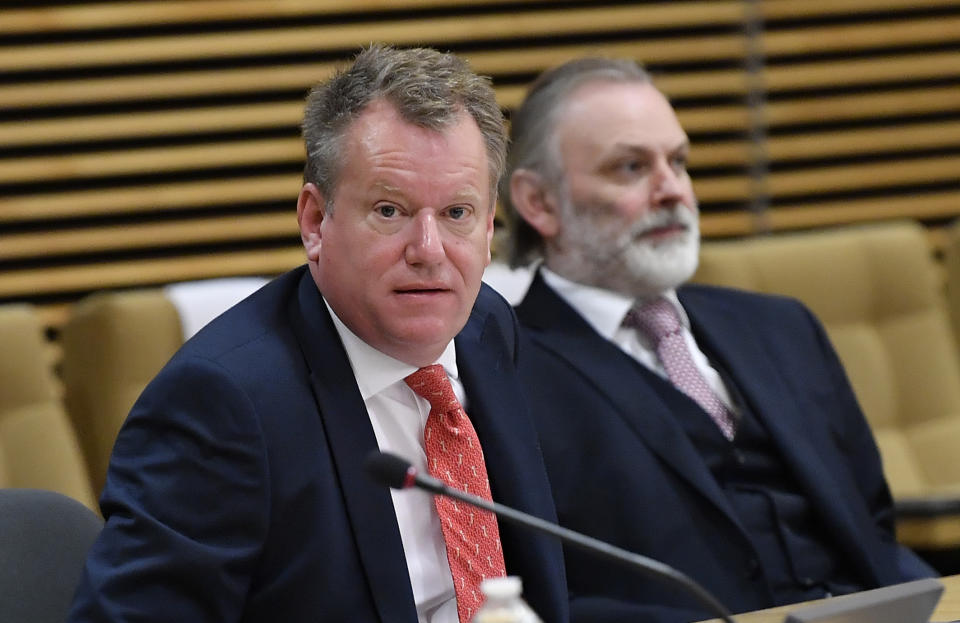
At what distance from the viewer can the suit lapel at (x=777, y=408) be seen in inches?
102

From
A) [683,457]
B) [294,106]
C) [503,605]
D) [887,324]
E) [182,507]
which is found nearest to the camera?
[503,605]

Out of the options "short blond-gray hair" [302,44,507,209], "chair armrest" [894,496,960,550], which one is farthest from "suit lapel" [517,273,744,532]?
"short blond-gray hair" [302,44,507,209]

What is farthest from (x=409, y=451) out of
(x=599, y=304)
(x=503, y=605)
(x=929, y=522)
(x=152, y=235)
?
(x=152, y=235)

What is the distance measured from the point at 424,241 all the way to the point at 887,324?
7.99ft

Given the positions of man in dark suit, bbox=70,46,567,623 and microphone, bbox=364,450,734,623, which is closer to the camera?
microphone, bbox=364,450,734,623

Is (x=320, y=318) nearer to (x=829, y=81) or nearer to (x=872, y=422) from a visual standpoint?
(x=872, y=422)

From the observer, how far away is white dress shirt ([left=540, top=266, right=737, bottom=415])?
270 cm

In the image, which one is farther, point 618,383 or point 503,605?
point 618,383

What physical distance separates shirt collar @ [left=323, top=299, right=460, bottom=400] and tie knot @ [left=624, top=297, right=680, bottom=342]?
1020 mm

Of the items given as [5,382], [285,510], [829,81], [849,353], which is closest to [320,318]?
[285,510]

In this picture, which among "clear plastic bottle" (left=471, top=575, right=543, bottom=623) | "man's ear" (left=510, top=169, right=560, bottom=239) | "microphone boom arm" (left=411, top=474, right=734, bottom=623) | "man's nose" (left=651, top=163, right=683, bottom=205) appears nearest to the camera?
"clear plastic bottle" (left=471, top=575, right=543, bottom=623)

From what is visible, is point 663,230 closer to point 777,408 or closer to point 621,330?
point 621,330

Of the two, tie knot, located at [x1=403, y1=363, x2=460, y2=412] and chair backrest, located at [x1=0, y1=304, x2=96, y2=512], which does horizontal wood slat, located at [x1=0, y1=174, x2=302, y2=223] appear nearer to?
chair backrest, located at [x1=0, y1=304, x2=96, y2=512]

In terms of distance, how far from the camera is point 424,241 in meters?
1.71
